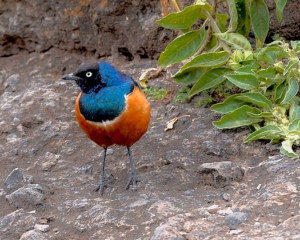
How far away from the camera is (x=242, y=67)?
5676 mm

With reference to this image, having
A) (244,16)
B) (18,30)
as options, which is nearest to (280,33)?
(244,16)

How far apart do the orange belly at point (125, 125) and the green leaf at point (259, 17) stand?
4.39ft

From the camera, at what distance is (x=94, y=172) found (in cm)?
567

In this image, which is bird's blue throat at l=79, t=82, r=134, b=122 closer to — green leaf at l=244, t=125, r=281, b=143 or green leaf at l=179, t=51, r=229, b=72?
green leaf at l=179, t=51, r=229, b=72

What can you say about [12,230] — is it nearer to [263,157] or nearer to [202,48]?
[263,157]

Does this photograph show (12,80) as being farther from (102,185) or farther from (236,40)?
(236,40)

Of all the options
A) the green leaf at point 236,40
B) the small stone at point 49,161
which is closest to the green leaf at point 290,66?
the green leaf at point 236,40

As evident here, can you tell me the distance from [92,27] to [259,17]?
2.09 m

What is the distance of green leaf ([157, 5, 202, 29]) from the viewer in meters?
5.77

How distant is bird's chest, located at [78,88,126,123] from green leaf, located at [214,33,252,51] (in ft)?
3.83

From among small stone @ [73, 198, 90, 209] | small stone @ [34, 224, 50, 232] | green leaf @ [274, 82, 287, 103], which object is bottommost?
small stone @ [73, 198, 90, 209]

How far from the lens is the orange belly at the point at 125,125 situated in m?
5.20

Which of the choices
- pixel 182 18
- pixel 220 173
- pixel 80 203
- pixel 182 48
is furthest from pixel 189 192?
pixel 182 18

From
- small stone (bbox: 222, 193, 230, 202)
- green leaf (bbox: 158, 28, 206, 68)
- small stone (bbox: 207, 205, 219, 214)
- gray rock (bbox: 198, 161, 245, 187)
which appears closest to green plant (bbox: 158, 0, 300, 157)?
green leaf (bbox: 158, 28, 206, 68)
